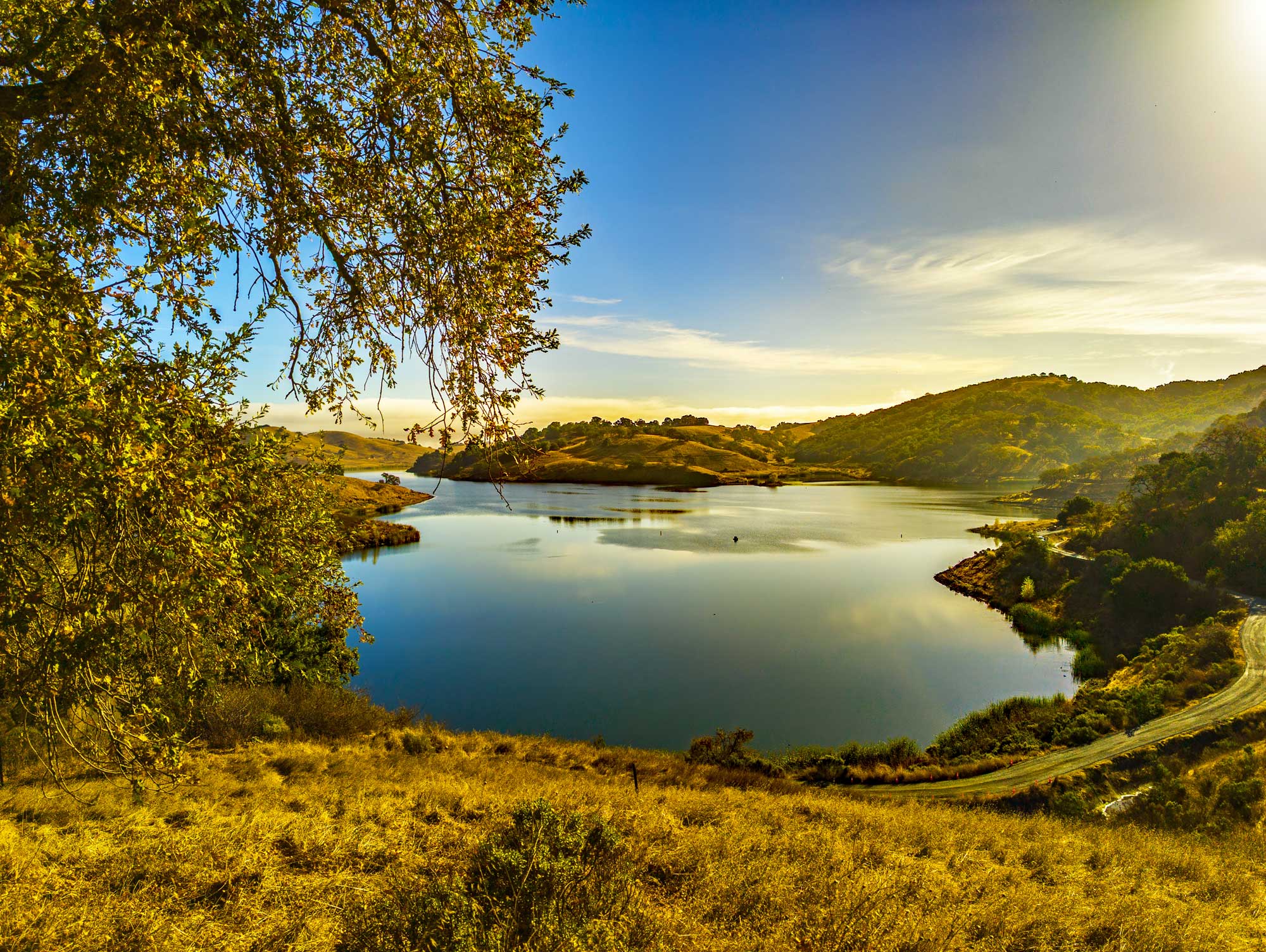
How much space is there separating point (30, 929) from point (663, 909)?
5.31 meters

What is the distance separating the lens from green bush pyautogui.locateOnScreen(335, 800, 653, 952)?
4.43 metres

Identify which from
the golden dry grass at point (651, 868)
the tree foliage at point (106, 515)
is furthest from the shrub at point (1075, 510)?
the tree foliage at point (106, 515)

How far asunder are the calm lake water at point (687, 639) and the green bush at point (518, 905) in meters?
14.3

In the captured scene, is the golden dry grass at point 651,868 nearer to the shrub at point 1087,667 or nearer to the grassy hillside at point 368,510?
the grassy hillside at point 368,510

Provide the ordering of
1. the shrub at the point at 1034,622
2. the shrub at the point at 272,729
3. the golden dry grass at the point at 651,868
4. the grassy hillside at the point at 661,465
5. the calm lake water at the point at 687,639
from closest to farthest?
the golden dry grass at the point at 651,868, the shrub at the point at 272,729, the calm lake water at the point at 687,639, the shrub at the point at 1034,622, the grassy hillside at the point at 661,465

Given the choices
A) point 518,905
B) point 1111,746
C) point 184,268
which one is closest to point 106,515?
point 184,268

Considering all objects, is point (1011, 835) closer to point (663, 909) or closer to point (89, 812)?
point (663, 909)

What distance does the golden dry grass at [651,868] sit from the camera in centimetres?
494

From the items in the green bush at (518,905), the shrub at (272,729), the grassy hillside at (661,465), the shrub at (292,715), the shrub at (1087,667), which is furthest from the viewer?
the grassy hillside at (661,465)

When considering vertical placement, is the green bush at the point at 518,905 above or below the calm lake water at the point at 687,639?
above

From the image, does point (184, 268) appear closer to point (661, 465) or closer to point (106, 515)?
point (106, 515)

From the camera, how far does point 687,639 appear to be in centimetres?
2970

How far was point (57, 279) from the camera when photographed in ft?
11.7

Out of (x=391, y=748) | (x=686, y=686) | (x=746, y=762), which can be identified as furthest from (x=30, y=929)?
(x=686, y=686)
